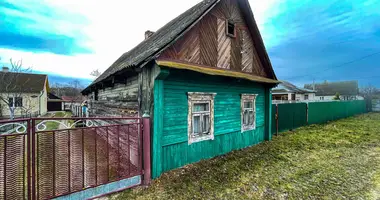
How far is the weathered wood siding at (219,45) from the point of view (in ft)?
16.9

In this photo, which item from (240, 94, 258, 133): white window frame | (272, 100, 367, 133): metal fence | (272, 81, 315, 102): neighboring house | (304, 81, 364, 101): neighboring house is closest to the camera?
(240, 94, 258, 133): white window frame

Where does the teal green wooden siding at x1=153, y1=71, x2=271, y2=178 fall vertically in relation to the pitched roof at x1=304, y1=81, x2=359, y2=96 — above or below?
below

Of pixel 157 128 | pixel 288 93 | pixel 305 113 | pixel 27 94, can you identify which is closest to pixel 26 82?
pixel 27 94

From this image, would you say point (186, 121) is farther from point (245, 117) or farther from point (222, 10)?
point (222, 10)

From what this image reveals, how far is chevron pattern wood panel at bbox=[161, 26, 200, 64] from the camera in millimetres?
4845

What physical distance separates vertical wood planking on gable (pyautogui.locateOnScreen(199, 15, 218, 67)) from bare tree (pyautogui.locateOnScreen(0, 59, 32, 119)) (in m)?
15.9

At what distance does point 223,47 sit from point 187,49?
176cm

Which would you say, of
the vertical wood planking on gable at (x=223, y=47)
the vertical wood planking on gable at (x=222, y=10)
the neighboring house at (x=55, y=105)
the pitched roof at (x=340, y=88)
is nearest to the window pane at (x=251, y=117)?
the vertical wood planking on gable at (x=223, y=47)

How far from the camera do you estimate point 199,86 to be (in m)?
5.46

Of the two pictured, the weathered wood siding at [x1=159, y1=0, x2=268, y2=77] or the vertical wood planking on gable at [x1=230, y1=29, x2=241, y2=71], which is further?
the vertical wood planking on gable at [x1=230, y1=29, x2=241, y2=71]

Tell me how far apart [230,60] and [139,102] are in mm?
3852

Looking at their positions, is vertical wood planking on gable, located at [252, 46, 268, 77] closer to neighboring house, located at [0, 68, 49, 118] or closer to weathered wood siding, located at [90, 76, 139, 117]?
weathered wood siding, located at [90, 76, 139, 117]

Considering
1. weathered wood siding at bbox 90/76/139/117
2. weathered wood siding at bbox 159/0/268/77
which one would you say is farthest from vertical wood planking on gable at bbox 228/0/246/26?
weathered wood siding at bbox 90/76/139/117

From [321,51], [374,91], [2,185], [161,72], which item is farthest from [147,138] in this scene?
[374,91]
